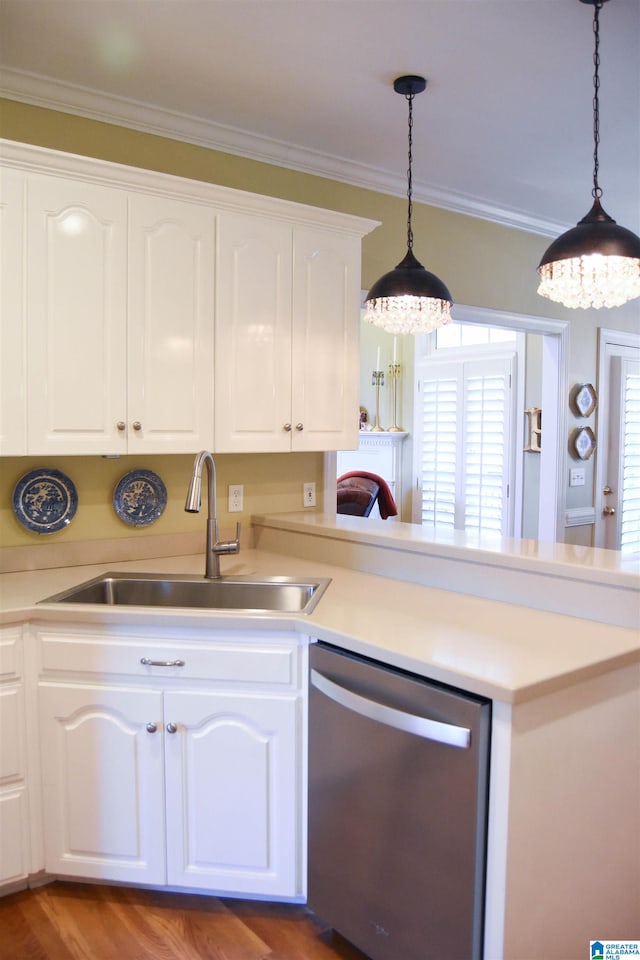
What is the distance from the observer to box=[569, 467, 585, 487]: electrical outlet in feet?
14.8

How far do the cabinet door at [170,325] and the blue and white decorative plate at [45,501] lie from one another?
15.4 inches

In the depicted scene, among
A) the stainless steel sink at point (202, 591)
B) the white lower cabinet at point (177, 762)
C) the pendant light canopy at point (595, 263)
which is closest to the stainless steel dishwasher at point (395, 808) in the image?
the white lower cabinet at point (177, 762)

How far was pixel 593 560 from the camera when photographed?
1980 mm

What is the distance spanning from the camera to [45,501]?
2619 millimetres

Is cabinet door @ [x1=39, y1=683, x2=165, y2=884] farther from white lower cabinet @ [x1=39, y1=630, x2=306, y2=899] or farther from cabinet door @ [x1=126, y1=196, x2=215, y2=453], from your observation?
cabinet door @ [x1=126, y1=196, x2=215, y2=453]

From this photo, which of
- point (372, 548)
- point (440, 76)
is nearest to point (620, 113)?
point (440, 76)

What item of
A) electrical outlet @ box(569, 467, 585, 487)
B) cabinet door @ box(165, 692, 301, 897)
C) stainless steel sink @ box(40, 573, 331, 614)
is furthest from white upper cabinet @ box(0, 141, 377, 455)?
electrical outlet @ box(569, 467, 585, 487)

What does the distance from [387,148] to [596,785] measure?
2.68 m

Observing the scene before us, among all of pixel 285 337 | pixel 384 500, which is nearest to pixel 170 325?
pixel 285 337

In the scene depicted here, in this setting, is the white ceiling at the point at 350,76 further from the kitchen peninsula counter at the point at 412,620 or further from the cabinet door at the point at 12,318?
the kitchen peninsula counter at the point at 412,620

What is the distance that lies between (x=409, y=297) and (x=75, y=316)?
3.77 feet

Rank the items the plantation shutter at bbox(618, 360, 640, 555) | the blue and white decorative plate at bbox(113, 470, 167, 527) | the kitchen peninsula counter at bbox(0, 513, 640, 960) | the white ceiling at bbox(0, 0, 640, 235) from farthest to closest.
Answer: the plantation shutter at bbox(618, 360, 640, 555)
the blue and white decorative plate at bbox(113, 470, 167, 527)
the white ceiling at bbox(0, 0, 640, 235)
the kitchen peninsula counter at bbox(0, 513, 640, 960)

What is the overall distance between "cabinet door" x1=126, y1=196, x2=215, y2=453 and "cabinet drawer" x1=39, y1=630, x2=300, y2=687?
0.73m

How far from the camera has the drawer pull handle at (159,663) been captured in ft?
6.53
